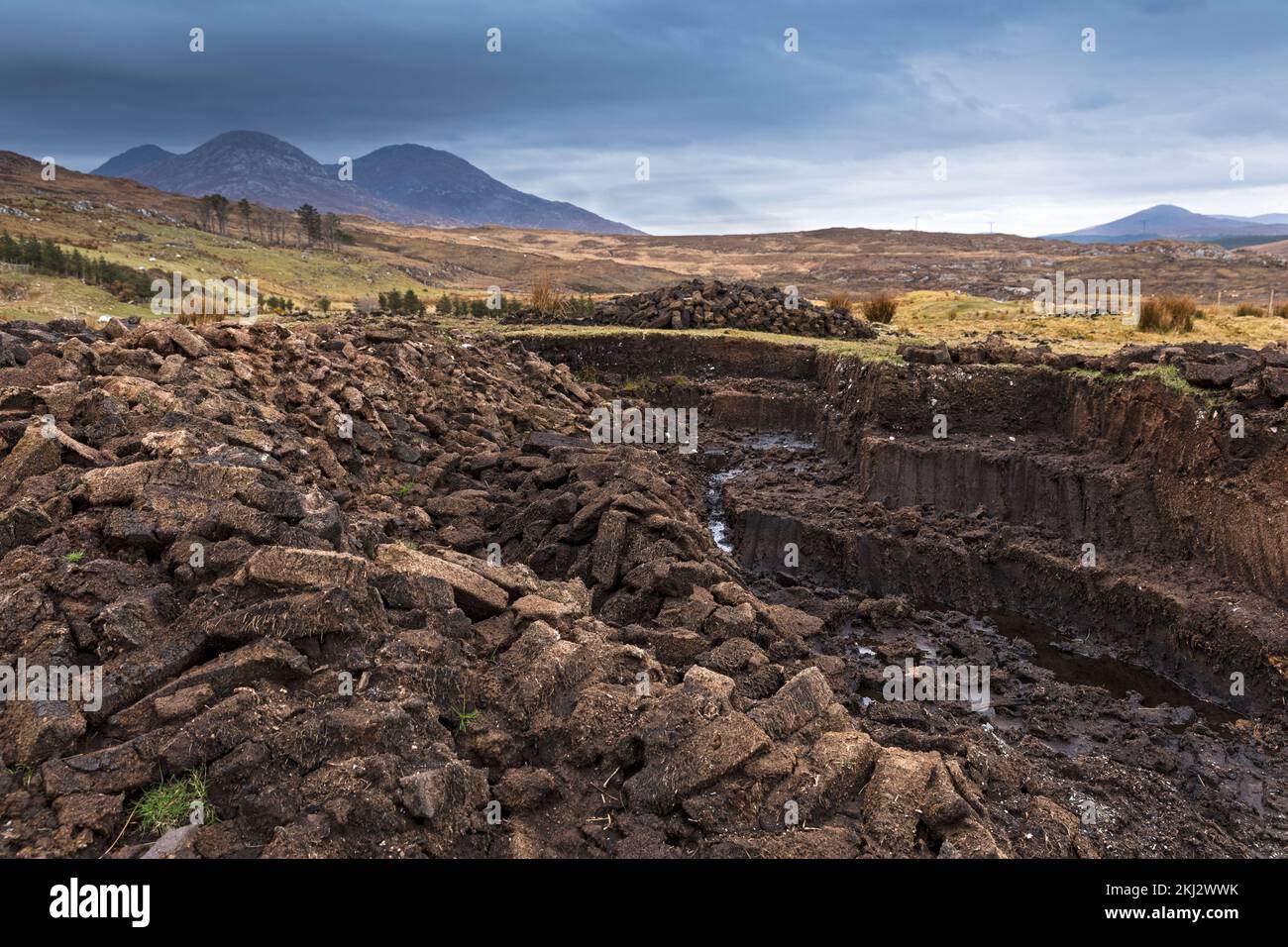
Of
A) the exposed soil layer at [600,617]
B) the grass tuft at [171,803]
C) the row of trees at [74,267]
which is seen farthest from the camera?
the row of trees at [74,267]

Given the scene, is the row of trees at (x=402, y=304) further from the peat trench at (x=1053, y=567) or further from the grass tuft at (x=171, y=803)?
the grass tuft at (x=171, y=803)

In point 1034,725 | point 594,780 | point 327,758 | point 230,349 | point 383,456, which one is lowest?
point 1034,725

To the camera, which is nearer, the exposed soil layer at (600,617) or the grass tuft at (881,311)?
the exposed soil layer at (600,617)

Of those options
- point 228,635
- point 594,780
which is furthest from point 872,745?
point 228,635

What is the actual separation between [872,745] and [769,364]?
1865cm

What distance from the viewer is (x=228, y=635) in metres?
6.03

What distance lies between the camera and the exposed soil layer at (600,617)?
5.26m

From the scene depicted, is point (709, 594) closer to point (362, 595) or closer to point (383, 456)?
point (362, 595)

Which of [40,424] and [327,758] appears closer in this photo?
[327,758]
